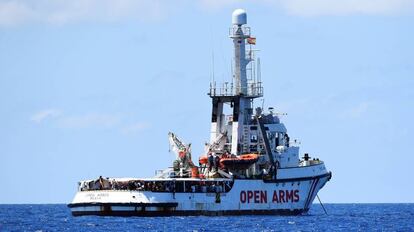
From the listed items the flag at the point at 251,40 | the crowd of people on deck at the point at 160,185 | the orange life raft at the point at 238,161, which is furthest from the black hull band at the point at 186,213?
the flag at the point at 251,40

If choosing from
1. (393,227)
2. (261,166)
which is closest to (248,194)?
(261,166)

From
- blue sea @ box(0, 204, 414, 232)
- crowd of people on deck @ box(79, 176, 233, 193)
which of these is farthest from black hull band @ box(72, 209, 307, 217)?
crowd of people on deck @ box(79, 176, 233, 193)

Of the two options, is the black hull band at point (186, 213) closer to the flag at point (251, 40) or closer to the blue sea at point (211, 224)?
the blue sea at point (211, 224)

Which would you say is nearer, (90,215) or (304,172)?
(90,215)

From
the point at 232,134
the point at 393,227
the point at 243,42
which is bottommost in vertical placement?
the point at 393,227

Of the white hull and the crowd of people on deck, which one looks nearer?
the white hull

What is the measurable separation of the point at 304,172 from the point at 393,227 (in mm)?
13369

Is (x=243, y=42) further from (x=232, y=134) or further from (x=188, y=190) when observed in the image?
(x=188, y=190)

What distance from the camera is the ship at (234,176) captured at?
104875mm

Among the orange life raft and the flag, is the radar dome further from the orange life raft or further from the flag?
the orange life raft

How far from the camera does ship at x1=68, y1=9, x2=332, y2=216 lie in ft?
344

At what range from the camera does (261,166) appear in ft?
370

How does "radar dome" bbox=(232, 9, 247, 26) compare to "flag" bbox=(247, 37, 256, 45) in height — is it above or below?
above

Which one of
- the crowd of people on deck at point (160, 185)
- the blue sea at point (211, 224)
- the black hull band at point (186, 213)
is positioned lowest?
the blue sea at point (211, 224)
